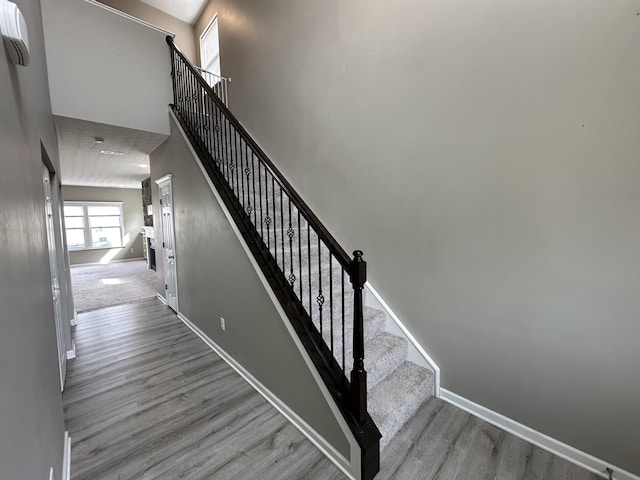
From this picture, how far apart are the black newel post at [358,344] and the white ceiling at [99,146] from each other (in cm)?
372

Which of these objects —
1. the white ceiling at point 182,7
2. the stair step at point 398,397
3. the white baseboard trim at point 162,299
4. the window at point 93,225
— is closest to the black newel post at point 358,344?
the stair step at point 398,397

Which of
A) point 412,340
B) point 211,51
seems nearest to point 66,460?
point 412,340

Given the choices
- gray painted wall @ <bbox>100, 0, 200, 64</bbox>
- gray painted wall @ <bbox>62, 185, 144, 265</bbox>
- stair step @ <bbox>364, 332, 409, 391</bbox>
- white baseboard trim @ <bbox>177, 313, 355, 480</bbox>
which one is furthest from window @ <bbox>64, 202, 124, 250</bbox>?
stair step @ <bbox>364, 332, 409, 391</bbox>

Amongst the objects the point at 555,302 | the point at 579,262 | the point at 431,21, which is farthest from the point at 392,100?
the point at 555,302

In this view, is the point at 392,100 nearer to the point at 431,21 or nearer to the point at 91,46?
the point at 431,21

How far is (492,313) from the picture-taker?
187cm

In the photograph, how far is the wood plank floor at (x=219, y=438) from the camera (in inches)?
62.7

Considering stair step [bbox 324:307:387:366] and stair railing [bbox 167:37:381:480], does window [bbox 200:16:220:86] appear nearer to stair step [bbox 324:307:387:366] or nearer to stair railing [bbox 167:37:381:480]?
stair railing [bbox 167:37:381:480]

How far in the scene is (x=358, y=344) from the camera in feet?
5.05

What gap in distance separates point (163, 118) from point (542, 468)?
5.15 m

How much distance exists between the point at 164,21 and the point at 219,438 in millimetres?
7302

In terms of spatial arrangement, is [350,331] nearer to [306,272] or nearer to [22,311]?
[306,272]

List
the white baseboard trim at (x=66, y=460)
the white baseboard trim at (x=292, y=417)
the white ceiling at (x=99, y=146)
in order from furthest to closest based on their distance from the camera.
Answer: the white ceiling at (x=99, y=146) → the white baseboard trim at (x=292, y=417) → the white baseboard trim at (x=66, y=460)

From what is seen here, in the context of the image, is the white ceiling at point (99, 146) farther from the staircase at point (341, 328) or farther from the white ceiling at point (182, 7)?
the white ceiling at point (182, 7)
